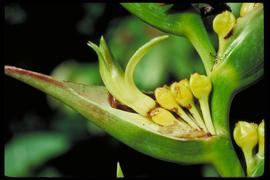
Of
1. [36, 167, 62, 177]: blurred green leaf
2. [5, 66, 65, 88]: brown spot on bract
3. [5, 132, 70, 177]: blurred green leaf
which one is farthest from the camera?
[36, 167, 62, 177]: blurred green leaf

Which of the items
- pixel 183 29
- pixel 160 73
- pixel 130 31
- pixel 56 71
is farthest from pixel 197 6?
pixel 56 71

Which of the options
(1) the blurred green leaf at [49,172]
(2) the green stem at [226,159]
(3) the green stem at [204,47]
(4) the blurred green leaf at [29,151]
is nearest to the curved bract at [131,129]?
(2) the green stem at [226,159]

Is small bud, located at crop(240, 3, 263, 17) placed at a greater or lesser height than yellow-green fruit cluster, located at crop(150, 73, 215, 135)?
greater

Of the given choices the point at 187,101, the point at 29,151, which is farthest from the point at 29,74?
the point at 29,151

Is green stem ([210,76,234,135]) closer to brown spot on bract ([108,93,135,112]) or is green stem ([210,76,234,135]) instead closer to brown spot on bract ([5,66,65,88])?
brown spot on bract ([108,93,135,112])

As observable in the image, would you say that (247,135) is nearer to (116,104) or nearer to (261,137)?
(261,137)

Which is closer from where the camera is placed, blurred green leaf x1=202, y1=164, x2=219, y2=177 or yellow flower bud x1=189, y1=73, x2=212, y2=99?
yellow flower bud x1=189, y1=73, x2=212, y2=99

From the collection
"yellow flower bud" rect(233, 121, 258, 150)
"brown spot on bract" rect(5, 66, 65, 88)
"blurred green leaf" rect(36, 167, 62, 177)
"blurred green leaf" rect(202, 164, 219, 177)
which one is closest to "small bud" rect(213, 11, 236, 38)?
"yellow flower bud" rect(233, 121, 258, 150)
